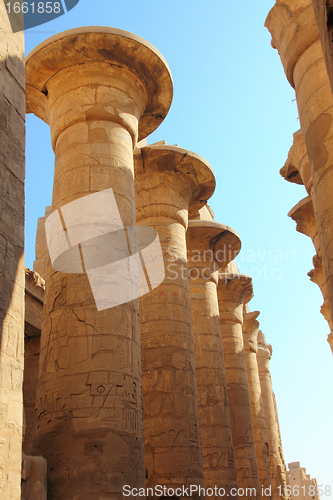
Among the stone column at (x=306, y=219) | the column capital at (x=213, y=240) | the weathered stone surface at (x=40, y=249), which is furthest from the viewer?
the weathered stone surface at (x=40, y=249)

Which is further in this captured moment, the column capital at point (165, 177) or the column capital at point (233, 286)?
the column capital at point (233, 286)

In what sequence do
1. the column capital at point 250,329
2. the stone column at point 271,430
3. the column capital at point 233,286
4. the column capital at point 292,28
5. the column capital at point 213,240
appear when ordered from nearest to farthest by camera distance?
the column capital at point 292,28 < the column capital at point 213,240 < the column capital at point 233,286 < the stone column at point 271,430 < the column capital at point 250,329

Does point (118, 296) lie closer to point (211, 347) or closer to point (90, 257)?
point (90, 257)

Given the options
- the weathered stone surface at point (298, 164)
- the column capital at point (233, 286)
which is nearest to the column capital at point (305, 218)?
the weathered stone surface at point (298, 164)

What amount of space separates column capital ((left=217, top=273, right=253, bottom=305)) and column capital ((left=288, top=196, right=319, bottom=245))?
129 inches

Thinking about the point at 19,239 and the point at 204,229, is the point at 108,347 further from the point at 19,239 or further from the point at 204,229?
the point at 204,229

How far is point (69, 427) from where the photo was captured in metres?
4.93

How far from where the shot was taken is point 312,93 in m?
5.99

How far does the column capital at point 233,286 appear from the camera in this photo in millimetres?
14805

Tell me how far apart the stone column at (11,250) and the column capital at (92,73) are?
3.19 metres

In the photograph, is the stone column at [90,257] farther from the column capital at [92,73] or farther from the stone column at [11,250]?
the stone column at [11,250]

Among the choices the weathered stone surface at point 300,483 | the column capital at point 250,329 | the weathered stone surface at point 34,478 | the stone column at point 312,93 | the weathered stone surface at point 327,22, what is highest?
the column capital at point 250,329

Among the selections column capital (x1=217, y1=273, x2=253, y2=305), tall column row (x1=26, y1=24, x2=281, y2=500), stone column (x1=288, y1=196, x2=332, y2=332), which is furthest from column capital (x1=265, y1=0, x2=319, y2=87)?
column capital (x1=217, y1=273, x2=253, y2=305)

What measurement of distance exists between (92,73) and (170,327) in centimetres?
427
